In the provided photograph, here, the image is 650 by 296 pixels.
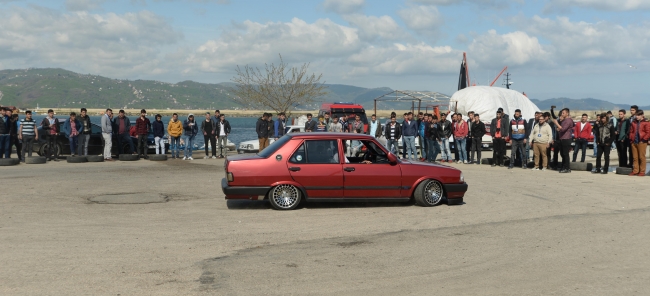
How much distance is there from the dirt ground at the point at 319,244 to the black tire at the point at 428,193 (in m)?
0.24

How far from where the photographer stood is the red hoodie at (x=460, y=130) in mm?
23406

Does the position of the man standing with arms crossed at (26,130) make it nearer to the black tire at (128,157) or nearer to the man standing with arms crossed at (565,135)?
the black tire at (128,157)

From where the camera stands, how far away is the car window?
12.3 m

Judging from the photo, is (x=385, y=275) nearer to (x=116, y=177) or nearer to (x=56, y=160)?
(x=116, y=177)

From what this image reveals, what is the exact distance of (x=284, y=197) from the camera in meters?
12.2

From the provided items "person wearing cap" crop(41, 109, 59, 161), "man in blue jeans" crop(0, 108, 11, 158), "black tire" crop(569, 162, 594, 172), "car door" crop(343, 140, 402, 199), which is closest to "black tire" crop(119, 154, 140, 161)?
"person wearing cap" crop(41, 109, 59, 161)

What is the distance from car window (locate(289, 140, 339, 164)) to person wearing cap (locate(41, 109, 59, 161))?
1436cm

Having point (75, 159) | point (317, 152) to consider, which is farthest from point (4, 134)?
point (317, 152)

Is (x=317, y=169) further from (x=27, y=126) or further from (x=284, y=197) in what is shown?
(x=27, y=126)

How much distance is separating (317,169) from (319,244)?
335cm

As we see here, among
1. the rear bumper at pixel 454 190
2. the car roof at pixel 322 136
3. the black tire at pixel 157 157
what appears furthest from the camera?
the black tire at pixel 157 157

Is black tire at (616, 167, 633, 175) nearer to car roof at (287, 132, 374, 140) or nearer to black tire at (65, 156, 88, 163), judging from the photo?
car roof at (287, 132, 374, 140)

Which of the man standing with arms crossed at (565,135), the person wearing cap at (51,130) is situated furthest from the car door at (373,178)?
the person wearing cap at (51,130)

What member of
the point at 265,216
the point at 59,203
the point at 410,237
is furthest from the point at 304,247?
the point at 59,203
